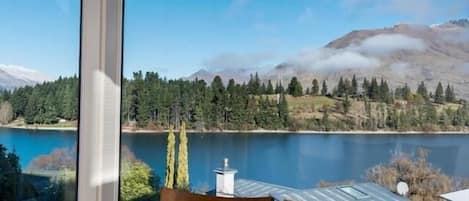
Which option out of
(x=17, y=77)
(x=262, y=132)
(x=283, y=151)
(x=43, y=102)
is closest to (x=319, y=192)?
(x=283, y=151)

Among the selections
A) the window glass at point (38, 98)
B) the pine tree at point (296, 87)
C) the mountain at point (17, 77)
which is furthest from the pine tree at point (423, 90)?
the mountain at point (17, 77)

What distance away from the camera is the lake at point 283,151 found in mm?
2158

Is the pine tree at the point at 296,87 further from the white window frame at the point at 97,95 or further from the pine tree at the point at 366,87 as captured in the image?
the white window frame at the point at 97,95

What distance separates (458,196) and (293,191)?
741 mm

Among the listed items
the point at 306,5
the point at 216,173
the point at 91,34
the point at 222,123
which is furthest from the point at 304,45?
the point at 91,34

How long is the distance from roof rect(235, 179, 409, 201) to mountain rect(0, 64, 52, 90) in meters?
1.10

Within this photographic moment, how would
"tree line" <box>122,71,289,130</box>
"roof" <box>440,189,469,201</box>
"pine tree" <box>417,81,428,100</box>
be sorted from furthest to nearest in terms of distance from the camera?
"tree line" <box>122,71,289,130</box> < "pine tree" <box>417,81,428,100</box> < "roof" <box>440,189,469,201</box>

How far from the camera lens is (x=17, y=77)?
2.19 metres

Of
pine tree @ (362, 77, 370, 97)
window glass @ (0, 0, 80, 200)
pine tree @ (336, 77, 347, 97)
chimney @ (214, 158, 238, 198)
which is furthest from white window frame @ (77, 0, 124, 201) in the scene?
pine tree @ (362, 77, 370, 97)

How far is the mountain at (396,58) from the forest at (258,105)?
36 mm

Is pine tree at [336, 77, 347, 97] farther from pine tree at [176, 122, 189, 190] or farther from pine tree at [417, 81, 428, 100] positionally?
pine tree at [176, 122, 189, 190]

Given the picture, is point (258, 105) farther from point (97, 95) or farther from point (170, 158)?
point (97, 95)

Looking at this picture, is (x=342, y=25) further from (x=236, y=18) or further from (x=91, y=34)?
(x=91, y=34)

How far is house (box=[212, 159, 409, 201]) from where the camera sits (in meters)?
2.28
